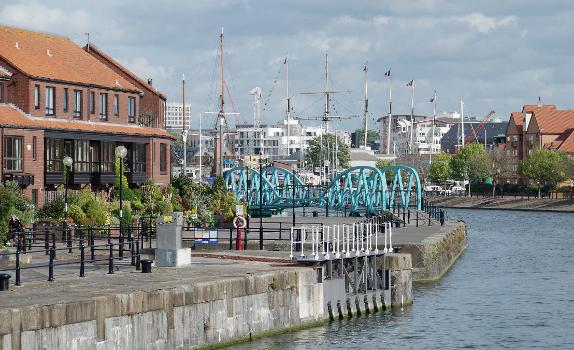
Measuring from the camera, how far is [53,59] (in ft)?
266

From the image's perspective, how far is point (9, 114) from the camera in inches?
2862

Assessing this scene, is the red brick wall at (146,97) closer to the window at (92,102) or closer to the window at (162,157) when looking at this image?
the window at (162,157)

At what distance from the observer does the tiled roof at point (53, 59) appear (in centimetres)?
7675

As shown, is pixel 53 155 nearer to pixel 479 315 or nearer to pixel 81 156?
pixel 81 156

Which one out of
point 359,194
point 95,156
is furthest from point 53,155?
point 359,194

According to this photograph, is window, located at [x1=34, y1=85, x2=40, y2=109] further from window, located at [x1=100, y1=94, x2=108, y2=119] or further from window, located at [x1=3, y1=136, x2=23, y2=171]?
window, located at [x1=100, y1=94, x2=108, y2=119]

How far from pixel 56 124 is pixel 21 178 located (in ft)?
18.4

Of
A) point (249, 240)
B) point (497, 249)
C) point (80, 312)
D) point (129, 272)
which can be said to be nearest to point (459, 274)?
point (249, 240)

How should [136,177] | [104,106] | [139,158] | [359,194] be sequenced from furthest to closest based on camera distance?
[359,194] < [139,158] < [136,177] < [104,106]

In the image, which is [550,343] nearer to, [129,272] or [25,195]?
[129,272]

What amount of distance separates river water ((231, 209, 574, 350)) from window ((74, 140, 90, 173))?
73.7 feet

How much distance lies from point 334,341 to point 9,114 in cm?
3396

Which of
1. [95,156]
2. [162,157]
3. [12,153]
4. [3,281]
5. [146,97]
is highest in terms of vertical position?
[146,97]

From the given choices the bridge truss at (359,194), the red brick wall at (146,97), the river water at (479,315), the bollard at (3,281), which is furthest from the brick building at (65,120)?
the bollard at (3,281)
